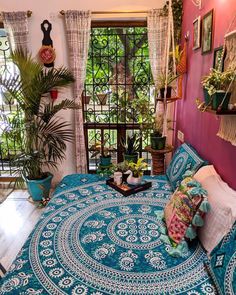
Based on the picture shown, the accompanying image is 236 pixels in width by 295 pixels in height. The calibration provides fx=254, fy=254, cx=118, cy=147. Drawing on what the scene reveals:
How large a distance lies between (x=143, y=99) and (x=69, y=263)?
2.44 metres

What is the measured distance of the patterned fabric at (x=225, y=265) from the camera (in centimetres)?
113

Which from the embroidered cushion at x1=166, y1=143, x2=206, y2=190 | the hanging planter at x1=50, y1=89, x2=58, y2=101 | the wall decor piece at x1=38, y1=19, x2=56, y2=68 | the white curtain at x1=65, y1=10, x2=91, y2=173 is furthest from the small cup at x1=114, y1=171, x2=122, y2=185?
the wall decor piece at x1=38, y1=19, x2=56, y2=68

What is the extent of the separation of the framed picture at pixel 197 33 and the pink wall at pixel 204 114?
0.05m

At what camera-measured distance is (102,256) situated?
1.48 metres

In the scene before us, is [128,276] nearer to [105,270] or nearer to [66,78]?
[105,270]

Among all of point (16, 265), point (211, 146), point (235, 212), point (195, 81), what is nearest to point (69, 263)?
point (16, 265)

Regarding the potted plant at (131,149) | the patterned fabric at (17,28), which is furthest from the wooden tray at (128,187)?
the patterned fabric at (17,28)

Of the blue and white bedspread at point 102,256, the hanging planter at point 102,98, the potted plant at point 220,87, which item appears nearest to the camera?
the blue and white bedspread at point 102,256

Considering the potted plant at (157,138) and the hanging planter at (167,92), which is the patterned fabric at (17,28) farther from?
the potted plant at (157,138)

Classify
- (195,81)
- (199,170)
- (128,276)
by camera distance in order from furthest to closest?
(195,81)
(199,170)
(128,276)

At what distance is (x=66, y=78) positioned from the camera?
10.6 feet

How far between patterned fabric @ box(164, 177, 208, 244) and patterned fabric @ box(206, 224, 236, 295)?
0.23m

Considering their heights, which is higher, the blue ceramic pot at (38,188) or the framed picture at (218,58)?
the framed picture at (218,58)

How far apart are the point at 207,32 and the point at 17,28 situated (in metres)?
2.33
